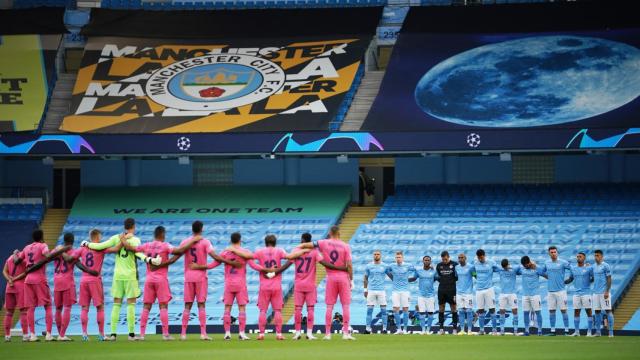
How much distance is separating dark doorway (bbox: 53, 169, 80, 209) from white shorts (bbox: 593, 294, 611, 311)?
76.2 feet

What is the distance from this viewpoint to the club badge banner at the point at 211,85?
39.4 metres

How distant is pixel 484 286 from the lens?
95.7 feet

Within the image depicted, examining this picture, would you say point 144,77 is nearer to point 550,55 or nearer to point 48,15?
point 48,15

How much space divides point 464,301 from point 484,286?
655 millimetres

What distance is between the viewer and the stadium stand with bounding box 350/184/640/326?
36.2 metres

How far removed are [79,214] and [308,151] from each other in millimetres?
9597

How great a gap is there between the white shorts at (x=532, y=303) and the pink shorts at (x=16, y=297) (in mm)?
12536

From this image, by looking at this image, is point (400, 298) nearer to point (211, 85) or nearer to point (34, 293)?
point (34, 293)

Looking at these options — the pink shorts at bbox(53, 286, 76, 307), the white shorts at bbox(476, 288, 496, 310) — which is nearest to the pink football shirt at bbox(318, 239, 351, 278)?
the pink shorts at bbox(53, 286, 76, 307)

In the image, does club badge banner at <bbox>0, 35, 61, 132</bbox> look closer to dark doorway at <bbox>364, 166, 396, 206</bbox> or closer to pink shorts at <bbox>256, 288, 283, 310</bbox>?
dark doorway at <bbox>364, 166, 396, 206</bbox>

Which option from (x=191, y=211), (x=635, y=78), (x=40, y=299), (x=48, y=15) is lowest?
(x=40, y=299)

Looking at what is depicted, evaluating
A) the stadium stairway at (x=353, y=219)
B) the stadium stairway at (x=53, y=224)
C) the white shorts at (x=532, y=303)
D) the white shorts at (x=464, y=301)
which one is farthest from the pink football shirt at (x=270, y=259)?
the stadium stairway at (x=53, y=224)

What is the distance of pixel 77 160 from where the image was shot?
44250 mm

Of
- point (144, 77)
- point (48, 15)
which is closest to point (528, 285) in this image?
point (144, 77)
